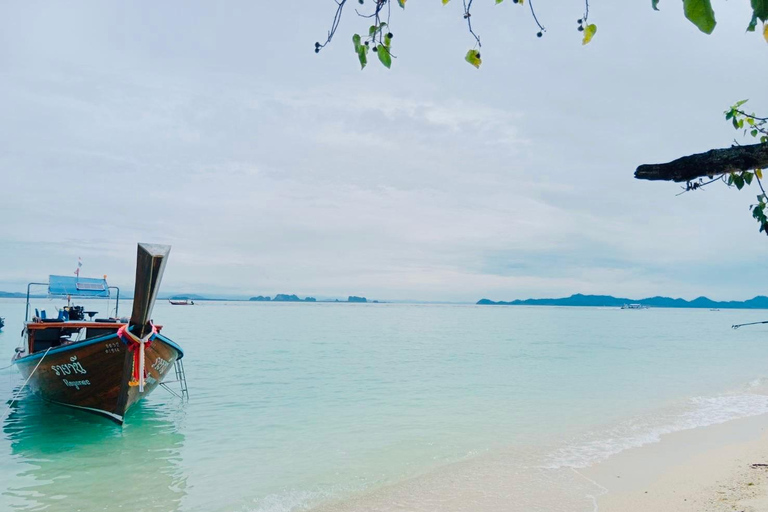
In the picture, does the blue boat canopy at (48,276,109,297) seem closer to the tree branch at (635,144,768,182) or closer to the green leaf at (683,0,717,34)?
the tree branch at (635,144,768,182)

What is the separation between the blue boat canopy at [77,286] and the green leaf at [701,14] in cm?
1561

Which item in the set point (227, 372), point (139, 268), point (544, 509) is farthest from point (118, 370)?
point (227, 372)

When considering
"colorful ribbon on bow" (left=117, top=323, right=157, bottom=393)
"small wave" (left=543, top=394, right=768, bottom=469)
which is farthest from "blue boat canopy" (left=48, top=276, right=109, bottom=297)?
"small wave" (left=543, top=394, right=768, bottom=469)

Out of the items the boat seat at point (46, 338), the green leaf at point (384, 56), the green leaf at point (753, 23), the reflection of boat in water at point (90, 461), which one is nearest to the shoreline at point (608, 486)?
the reflection of boat in water at point (90, 461)

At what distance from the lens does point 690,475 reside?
7129 mm

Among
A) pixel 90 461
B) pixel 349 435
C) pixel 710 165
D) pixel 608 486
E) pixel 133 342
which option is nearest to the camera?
pixel 710 165

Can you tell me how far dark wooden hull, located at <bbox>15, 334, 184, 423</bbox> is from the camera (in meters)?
9.61

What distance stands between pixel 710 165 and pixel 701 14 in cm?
118

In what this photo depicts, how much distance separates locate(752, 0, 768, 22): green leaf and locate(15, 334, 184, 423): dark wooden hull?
34.1 ft

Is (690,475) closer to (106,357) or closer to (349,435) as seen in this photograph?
(349,435)

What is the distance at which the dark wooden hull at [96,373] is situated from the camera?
961 cm

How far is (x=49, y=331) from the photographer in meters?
11.7

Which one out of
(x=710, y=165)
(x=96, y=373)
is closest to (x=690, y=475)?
(x=710, y=165)

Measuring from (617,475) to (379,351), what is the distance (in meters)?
22.1
